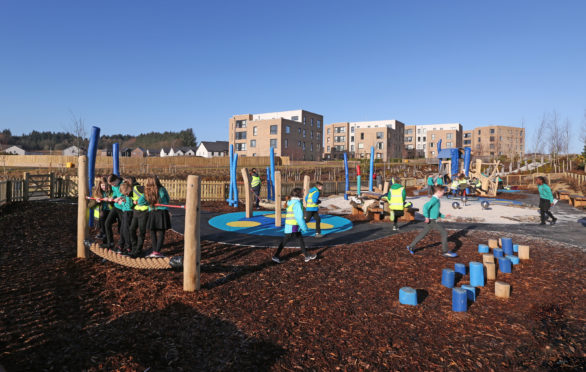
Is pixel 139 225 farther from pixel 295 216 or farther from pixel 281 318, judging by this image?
pixel 281 318

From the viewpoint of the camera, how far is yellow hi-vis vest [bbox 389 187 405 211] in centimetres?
1025

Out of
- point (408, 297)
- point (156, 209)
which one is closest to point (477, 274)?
point (408, 297)

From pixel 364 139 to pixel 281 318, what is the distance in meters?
81.4

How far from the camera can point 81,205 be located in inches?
280

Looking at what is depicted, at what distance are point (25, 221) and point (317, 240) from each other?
9503 mm

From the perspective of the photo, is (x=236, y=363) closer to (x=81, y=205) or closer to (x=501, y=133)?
(x=81, y=205)

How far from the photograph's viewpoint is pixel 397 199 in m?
10.3

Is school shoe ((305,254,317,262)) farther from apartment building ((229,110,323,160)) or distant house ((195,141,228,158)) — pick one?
distant house ((195,141,228,158))

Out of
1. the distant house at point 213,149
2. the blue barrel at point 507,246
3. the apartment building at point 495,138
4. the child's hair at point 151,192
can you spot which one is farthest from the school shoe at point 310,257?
the apartment building at point 495,138

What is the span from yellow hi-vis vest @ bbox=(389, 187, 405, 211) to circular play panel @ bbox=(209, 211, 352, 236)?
1814 millimetres

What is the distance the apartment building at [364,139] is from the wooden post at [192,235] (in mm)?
74970

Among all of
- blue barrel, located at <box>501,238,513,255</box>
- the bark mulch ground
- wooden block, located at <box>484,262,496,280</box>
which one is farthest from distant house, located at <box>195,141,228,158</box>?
wooden block, located at <box>484,262,496,280</box>

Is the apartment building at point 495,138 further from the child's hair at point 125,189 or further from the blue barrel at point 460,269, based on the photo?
the child's hair at point 125,189

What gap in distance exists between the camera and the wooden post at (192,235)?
5262 millimetres
